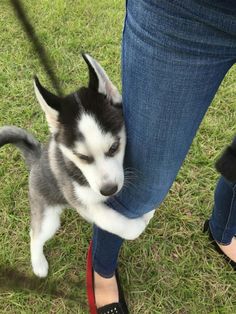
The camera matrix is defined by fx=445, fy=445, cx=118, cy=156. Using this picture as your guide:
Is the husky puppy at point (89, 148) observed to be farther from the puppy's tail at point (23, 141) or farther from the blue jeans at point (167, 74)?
the blue jeans at point (167, 74)

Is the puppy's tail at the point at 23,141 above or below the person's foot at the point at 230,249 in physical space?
above

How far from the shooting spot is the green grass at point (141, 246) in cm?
A: 254

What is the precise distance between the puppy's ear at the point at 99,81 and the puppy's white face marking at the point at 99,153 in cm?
14

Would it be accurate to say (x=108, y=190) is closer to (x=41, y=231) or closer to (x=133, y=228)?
(x=133, y=228)

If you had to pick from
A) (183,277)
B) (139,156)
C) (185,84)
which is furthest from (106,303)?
(185,84)

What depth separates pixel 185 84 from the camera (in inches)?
55.4

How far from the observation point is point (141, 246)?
2.73 metres

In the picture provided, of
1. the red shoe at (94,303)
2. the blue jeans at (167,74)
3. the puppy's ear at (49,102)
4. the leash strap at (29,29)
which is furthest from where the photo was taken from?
the red shoe at (94,303)

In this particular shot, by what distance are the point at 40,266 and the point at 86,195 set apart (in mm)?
766

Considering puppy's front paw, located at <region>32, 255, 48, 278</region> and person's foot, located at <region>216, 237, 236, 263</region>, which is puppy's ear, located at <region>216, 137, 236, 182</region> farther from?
puppy's front paw, located at <region>32, 255, 48, 278</region>

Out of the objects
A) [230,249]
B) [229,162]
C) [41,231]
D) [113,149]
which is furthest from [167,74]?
[230,249]

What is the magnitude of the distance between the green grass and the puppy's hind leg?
85mm

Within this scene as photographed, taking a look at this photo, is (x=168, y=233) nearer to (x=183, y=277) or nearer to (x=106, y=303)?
(x=183, y=277)

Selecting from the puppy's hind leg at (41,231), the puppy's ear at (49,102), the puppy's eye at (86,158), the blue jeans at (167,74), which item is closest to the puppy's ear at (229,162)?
the blue jeans at (167,74)
